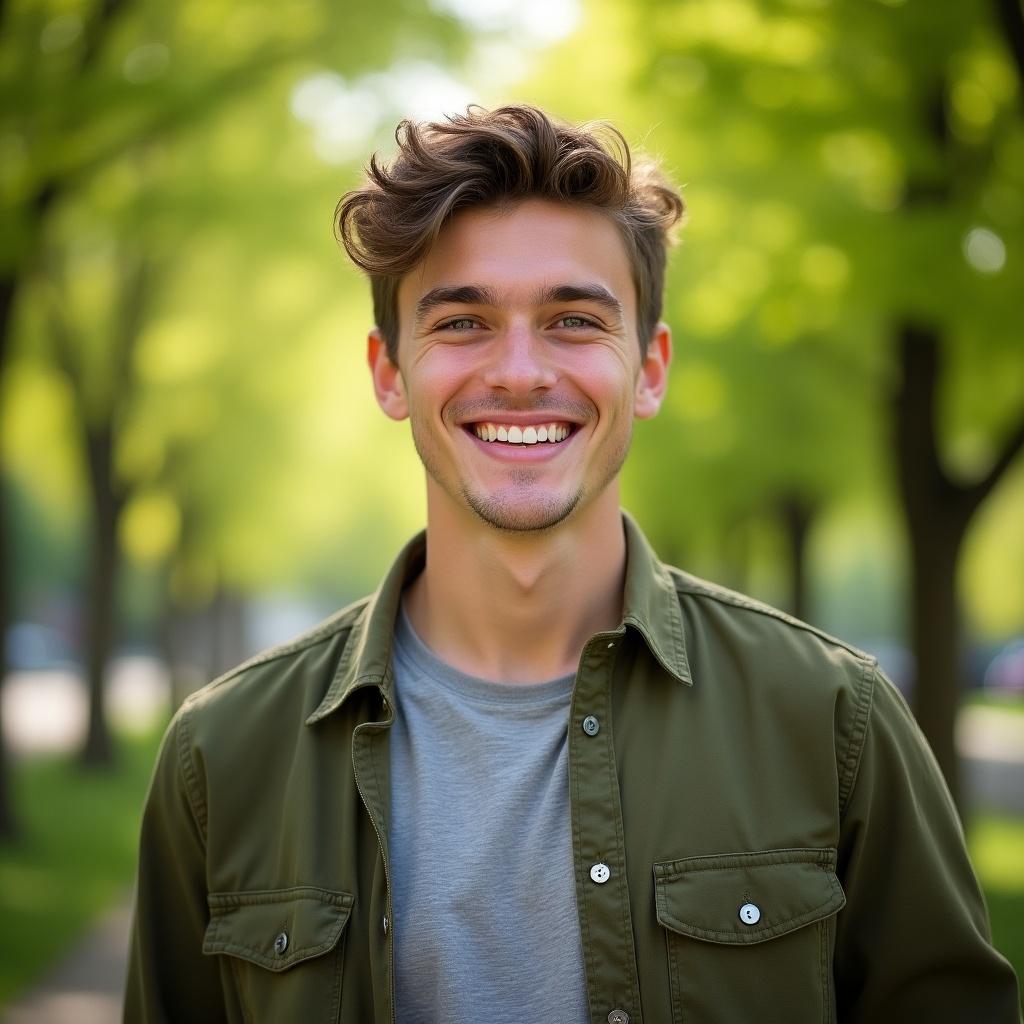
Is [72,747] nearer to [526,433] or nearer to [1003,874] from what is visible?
[1003,874]

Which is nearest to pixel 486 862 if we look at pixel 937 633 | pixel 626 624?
pixel 626 624

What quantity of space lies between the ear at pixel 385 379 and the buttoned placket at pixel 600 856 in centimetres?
78

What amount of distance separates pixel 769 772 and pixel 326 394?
17446mm

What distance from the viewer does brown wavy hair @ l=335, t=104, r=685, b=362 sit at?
8.91ft

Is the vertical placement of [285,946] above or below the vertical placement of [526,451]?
below

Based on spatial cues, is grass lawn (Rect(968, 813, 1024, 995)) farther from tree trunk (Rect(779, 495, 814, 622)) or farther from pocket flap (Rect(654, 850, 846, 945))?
tree trunk (Rect(779, 495, 814, 622))

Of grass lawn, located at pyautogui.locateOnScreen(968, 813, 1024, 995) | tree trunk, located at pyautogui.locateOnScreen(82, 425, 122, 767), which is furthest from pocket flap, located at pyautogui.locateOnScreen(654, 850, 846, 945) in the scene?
tree trunk, located at pyautogui.locateOnScreen(82, 425, 122, 767)

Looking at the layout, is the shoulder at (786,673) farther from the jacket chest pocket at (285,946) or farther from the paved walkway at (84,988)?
the paved walkway at (84,988)

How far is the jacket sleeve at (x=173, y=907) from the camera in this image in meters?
2.71

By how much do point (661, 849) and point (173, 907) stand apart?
1093 mm

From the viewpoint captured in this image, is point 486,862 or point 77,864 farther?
point 77,864

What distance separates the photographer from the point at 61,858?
10.1 meters

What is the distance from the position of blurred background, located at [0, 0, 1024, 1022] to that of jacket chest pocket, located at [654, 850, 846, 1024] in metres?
1.82

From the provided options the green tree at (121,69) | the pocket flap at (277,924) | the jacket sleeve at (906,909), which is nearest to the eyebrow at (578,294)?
the jacket sleeve at (906,909)
